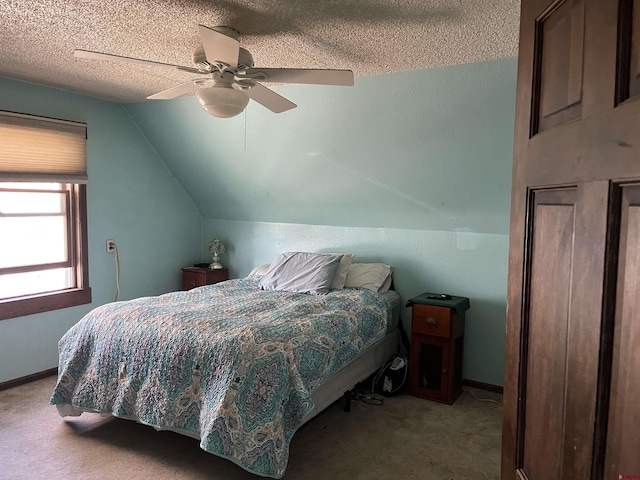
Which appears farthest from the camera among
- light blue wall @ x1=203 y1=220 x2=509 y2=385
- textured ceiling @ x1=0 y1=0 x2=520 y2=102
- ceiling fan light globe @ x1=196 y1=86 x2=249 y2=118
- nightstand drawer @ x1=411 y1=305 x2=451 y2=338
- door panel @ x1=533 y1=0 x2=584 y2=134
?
light blue wall @ x1=203 y1=220 x2=509 y2=385

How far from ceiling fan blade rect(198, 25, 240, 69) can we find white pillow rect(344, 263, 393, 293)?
2217mm

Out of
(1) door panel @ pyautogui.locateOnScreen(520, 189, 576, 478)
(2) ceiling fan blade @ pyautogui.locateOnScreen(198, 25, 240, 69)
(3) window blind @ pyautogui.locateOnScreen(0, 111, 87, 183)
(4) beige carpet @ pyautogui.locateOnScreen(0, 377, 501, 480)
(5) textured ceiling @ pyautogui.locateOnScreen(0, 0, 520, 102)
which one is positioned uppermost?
(5) textured ceiling @ pyautogui.locateOnScreen(0, 0, 520, 102)

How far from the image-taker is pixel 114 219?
4148 millimetres

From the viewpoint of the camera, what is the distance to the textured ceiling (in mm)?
1953

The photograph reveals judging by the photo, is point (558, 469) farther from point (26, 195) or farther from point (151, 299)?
point (26, 195)

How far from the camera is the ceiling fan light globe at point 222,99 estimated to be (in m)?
2.07

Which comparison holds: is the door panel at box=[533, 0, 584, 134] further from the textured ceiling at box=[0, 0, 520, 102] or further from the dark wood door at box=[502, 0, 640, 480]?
the textured ceiling at box=[0, 0, 520, 102]

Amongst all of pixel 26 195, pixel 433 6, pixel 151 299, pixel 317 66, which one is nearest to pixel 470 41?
pixel 433 6

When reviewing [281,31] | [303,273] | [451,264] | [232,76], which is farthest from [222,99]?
[451,264]

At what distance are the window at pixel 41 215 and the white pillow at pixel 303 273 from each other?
1.61 m

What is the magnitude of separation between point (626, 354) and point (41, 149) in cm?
398

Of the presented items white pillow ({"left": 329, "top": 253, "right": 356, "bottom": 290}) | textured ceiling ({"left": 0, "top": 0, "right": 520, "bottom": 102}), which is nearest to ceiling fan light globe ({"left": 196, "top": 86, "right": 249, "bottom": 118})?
textured ceiling ({"left": 0, "top": 0, "right": 520, "bottom": 102})

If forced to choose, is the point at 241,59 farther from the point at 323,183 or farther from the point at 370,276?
the point at 370,276

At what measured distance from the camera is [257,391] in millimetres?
2258
